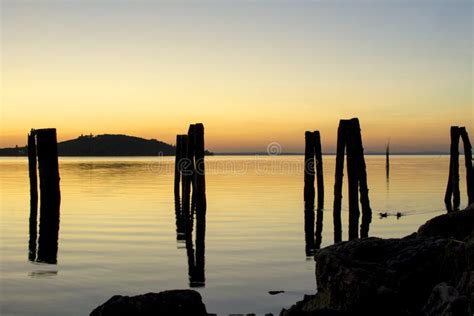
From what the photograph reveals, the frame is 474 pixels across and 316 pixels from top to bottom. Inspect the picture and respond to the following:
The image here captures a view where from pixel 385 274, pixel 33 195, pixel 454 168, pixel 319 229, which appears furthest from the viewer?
pixel 454 168

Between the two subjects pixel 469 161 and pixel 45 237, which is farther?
pixel 469 161

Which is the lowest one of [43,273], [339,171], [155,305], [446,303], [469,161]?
[43,273]

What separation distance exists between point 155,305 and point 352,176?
473 inches

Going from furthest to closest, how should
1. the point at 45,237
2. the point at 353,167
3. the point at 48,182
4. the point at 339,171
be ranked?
the point at 339,171 < the point at 48,182 < the point at 353,167 < the point at 45,237

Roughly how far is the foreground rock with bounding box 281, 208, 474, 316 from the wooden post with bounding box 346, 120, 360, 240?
1137 cm

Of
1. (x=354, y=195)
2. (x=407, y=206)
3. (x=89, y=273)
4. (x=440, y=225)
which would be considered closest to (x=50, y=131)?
(x=89, y=273)

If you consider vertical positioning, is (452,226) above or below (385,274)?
Answer: above

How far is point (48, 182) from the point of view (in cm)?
1981

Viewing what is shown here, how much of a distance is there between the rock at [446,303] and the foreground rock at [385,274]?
862mm

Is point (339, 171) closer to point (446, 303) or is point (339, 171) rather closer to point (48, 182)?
point (48, 182)

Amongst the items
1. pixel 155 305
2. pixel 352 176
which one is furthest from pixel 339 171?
pixel 155 305

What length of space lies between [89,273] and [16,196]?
23475 millimetres

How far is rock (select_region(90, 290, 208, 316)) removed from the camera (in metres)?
8.34

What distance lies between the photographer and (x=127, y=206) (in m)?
28.9
